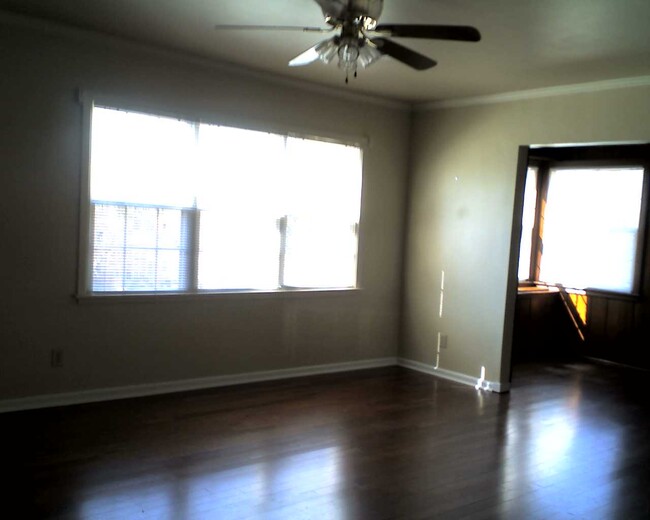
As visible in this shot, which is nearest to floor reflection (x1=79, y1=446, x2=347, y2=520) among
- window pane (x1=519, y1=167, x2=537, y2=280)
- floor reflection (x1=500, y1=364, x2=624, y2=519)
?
floor reflection (x1=500, y1=364, x2=624, y2=519)

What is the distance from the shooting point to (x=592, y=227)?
7020 millimetres

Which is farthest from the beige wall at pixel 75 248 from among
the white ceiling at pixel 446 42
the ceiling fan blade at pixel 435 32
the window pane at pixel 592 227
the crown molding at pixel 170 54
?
the window pane at pixel 592 227

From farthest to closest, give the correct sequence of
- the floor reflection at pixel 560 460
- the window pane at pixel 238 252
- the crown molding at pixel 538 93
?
the window pane at pixel 238 252 → the crown molding at pixel 538 93 → the floor reflection at pixel 560 460

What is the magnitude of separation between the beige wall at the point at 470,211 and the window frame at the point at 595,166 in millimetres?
1737

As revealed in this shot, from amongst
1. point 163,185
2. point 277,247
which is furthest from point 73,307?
point 277,247

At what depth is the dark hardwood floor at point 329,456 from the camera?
3033 millimetres

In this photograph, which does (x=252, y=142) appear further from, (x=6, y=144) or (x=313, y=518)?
(x=313, y=518)

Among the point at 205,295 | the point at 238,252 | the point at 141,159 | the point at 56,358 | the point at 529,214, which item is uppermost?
the point at 141,159

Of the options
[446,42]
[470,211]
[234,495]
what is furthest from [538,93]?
[234,495]

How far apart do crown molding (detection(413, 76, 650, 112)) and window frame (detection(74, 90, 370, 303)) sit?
94cm

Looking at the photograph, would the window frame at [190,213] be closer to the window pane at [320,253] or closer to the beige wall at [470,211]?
the window pane at [320,253]

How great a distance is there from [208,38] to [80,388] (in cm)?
267

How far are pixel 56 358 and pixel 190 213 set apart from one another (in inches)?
Answer: 57.0

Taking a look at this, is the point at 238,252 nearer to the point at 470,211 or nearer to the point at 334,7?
the point at 470,211
